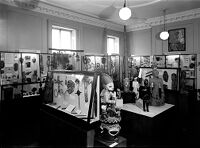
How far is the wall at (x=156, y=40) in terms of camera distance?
20.9 feet

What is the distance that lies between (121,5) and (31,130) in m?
4.94

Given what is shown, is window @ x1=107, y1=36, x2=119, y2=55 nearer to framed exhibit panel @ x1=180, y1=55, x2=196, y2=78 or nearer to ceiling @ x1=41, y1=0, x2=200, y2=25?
ceiling @ x1=41, y1=0, x2=200, y2=25

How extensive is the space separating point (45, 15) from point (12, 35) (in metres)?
1.39

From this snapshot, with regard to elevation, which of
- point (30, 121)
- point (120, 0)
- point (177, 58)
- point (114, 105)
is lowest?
point (30, 121)

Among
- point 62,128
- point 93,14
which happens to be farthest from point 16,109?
point 93,14

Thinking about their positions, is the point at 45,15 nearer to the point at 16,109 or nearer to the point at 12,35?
the point at 12,35

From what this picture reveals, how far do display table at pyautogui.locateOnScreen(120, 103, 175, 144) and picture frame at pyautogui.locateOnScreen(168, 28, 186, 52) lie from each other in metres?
4.63

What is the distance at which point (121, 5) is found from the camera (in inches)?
223

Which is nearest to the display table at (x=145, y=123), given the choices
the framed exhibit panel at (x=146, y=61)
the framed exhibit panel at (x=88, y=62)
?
the framed exhibit panel at (x=88, y=62)

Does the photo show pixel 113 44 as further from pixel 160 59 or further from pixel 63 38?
pixel 63 38

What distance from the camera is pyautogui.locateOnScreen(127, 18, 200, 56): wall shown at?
6.37 metres

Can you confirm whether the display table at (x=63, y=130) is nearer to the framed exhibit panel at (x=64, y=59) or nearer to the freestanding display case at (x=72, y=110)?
the freestanding display case at (x=72, y=110)

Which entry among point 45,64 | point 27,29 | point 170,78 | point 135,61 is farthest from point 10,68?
point 135,61

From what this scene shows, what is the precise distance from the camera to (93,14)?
21.8 ft
